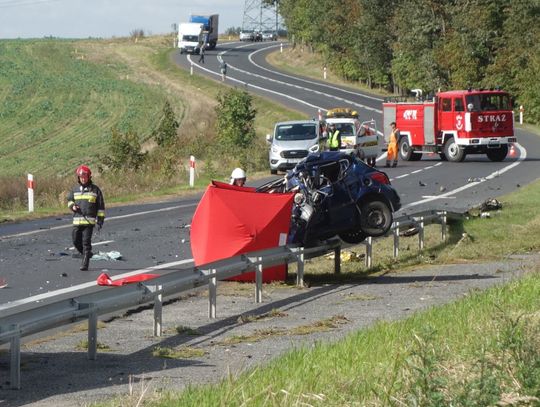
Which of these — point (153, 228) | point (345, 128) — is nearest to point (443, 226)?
point (153, 228)

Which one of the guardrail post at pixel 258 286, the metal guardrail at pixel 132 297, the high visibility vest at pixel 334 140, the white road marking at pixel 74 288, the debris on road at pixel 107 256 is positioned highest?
the high visibility vest at pixel 334 140

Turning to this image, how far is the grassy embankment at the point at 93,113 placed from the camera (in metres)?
39.2

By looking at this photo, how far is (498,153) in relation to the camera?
46.8m

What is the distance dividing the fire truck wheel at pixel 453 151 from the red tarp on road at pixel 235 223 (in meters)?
30.1

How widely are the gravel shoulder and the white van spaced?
81.1 feet

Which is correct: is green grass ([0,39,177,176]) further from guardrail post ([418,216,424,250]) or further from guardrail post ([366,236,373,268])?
guardrail post ([366,236,373,268])

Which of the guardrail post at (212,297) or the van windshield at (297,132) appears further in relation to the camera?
the van windshield at (297,132)

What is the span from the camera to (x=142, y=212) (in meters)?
28.7

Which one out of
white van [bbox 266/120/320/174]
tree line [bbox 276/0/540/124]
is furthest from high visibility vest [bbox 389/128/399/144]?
tree line [bbox 276/0/540/124]

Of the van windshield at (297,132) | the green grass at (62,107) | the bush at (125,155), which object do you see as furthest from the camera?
the green grass at (62,107)

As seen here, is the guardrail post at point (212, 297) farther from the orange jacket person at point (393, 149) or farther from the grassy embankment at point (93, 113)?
the orange jacket person at point (393, 149)

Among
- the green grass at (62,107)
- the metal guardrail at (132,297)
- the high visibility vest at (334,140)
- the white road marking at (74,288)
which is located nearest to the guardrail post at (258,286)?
the metal guardrail at (132,297)

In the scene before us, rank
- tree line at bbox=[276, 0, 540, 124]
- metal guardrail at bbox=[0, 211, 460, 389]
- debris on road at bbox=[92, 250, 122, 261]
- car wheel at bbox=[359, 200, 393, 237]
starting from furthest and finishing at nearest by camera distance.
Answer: tree line at bbox=[276, 0, 540, 124] < debris on road at bbox=[92, 250, 122, 261] < car wheel at bbox=[359, 200, 393, 237] < metal guardrail at bbox=[0, 211, 460, 389]

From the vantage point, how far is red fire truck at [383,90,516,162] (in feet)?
149
